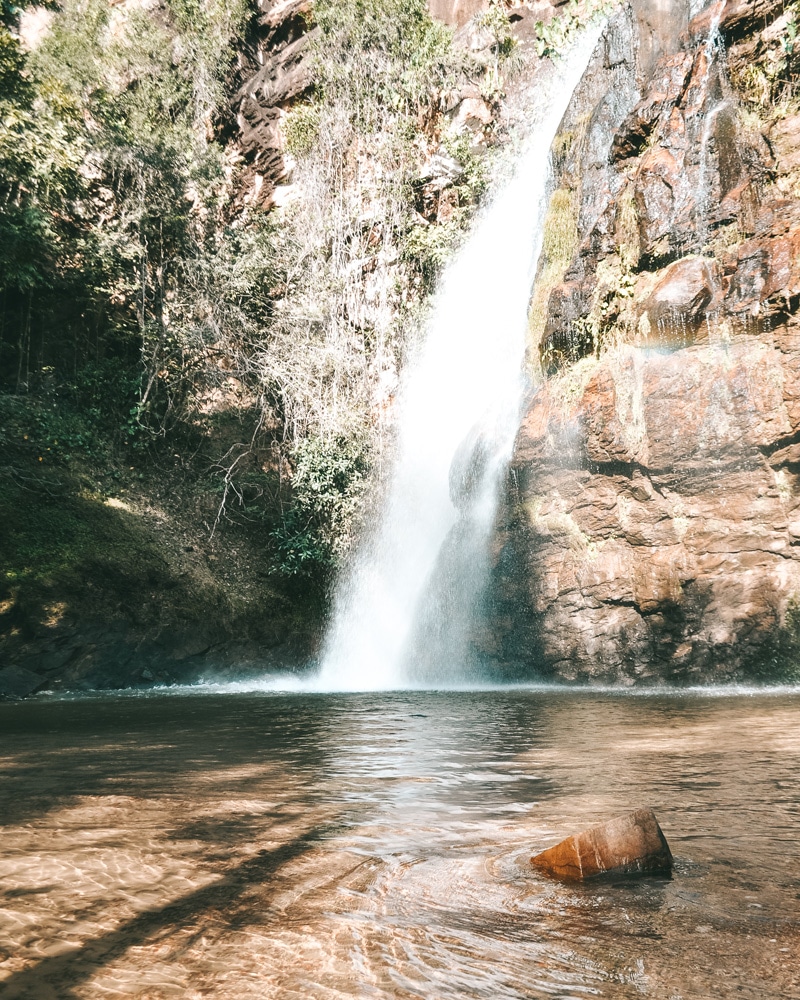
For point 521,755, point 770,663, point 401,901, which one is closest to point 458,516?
point 770,663

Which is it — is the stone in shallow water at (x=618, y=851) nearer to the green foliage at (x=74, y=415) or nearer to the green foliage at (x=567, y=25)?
the green foliage at (x=74, y=415)

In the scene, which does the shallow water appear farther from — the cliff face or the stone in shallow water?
the cliff face

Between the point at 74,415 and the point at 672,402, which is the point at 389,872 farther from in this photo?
the point at 74,415

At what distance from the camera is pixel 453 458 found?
15500 mm

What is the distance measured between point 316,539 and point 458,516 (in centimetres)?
431

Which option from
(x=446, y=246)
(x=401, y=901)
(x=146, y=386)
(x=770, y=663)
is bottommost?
(x=401, y=901)

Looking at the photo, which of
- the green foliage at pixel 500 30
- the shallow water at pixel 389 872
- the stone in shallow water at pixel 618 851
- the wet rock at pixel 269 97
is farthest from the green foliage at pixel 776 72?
the wet rock at pixel 269 97

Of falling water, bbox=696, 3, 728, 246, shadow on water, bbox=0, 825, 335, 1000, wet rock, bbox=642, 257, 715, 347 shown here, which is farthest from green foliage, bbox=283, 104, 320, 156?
shadow on water, bbox=0, 825, 335, 1000

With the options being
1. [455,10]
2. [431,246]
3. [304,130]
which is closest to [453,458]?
[431,246]

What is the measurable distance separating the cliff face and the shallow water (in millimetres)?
6007

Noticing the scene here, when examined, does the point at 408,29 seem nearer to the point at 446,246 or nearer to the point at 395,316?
the point at 446,246

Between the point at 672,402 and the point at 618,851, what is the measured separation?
10467 mm

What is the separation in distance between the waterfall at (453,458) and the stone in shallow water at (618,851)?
10381 mm

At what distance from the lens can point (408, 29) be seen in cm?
2119
